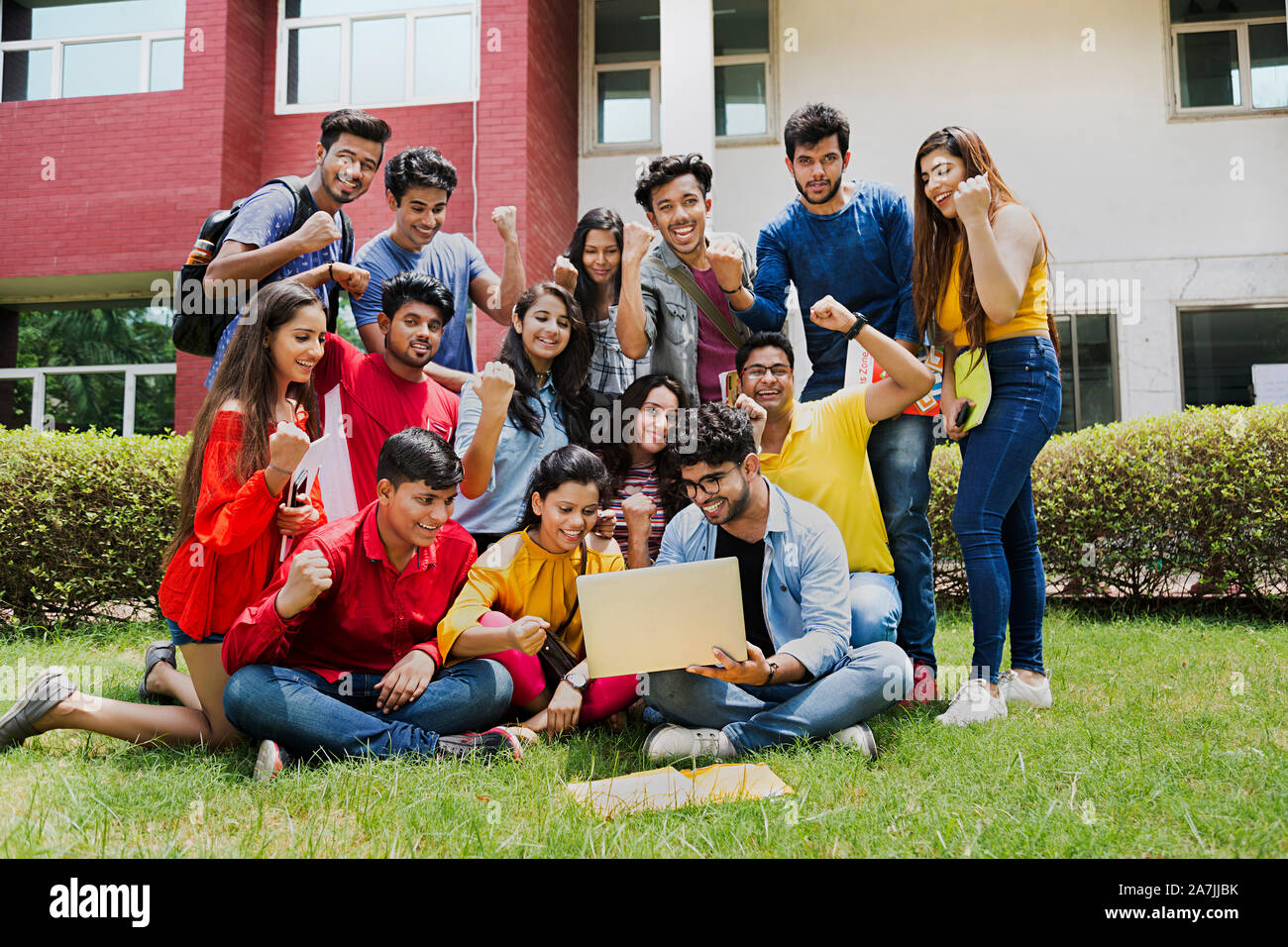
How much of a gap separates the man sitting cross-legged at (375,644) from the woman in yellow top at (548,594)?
4.5 inches

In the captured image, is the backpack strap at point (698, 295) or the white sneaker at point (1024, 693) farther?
the backpack strap at point (698, 295)

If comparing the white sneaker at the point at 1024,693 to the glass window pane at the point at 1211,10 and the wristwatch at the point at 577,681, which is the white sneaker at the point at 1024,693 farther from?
the glass window pane at the point at 1211,10

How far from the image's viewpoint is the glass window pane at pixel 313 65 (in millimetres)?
9828

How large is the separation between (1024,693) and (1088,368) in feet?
23.5

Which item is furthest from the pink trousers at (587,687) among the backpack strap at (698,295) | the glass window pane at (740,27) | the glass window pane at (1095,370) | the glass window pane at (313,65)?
the glass window pane at (313,65)

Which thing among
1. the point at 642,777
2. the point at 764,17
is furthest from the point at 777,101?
the point at 642,777

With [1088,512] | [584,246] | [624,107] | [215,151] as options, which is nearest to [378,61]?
[215,151]

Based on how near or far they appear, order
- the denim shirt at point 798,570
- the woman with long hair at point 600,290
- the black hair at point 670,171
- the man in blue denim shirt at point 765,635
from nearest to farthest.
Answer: the man in blue denim shirt at point 765,635 < the denim shirt at point 798,570 < the black hair at point 670,171 < the woman with long hair at point 600,290

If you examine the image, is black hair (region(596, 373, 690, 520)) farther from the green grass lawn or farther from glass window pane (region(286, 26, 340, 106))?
glass window pane (region(286, 26, 340, 106))

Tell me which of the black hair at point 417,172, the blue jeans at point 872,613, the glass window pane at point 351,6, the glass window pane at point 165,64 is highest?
the glass window pane at point 351,6

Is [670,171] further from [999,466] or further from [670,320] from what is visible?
[999,466]

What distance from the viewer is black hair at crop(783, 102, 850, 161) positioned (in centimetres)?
347

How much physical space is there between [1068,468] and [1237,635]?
1.53m

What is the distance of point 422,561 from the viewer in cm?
302
